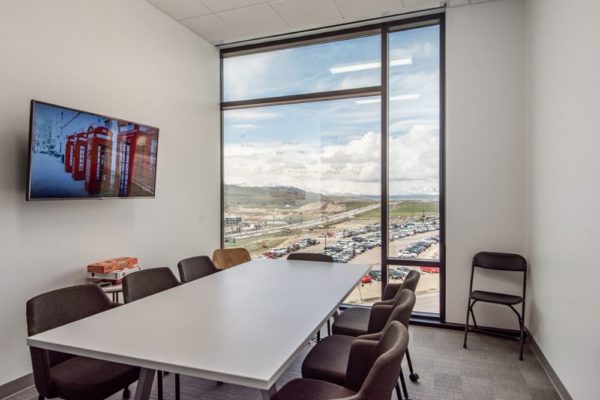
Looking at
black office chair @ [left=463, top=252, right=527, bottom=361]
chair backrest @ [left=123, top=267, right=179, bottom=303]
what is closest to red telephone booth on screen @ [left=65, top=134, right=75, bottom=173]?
chair backrest @ [left=123, top=267, right=179, bottom=303]

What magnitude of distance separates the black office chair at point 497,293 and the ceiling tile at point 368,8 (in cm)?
271

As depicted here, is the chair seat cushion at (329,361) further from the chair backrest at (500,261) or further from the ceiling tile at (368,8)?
the ceiling tile at (368,8)

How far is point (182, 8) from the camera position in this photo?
12.7ft

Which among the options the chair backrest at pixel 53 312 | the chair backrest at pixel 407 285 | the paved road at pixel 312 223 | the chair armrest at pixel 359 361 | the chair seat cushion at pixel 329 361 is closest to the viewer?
the chair armrest at pixel 359 361

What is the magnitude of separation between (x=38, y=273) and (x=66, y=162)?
0.86m

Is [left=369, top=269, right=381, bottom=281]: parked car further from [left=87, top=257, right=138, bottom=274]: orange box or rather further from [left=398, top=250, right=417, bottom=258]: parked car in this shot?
[left=87, top=257, right=138, bottom=274]: orange box

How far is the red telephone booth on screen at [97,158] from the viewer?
2918 millimetres

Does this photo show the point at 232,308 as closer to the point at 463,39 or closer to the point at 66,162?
the point at 66,162

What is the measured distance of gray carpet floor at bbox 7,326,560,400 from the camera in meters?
2.58

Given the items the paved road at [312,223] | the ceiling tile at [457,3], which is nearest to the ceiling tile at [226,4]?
the ceiling tile at [457,3]

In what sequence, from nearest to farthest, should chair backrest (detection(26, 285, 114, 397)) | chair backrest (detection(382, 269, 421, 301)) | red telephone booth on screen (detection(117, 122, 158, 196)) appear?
chair backrest (detection(26, 285, 114, 397)), chair backrest (detection(382, 269, 421, 301)), red telephone booth on screen (detection(117, 122, 158, 196))

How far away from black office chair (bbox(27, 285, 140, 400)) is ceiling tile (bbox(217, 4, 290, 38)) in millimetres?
3145

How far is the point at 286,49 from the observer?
4742mm

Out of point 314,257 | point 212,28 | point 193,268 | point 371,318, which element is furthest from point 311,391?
point 212,28
